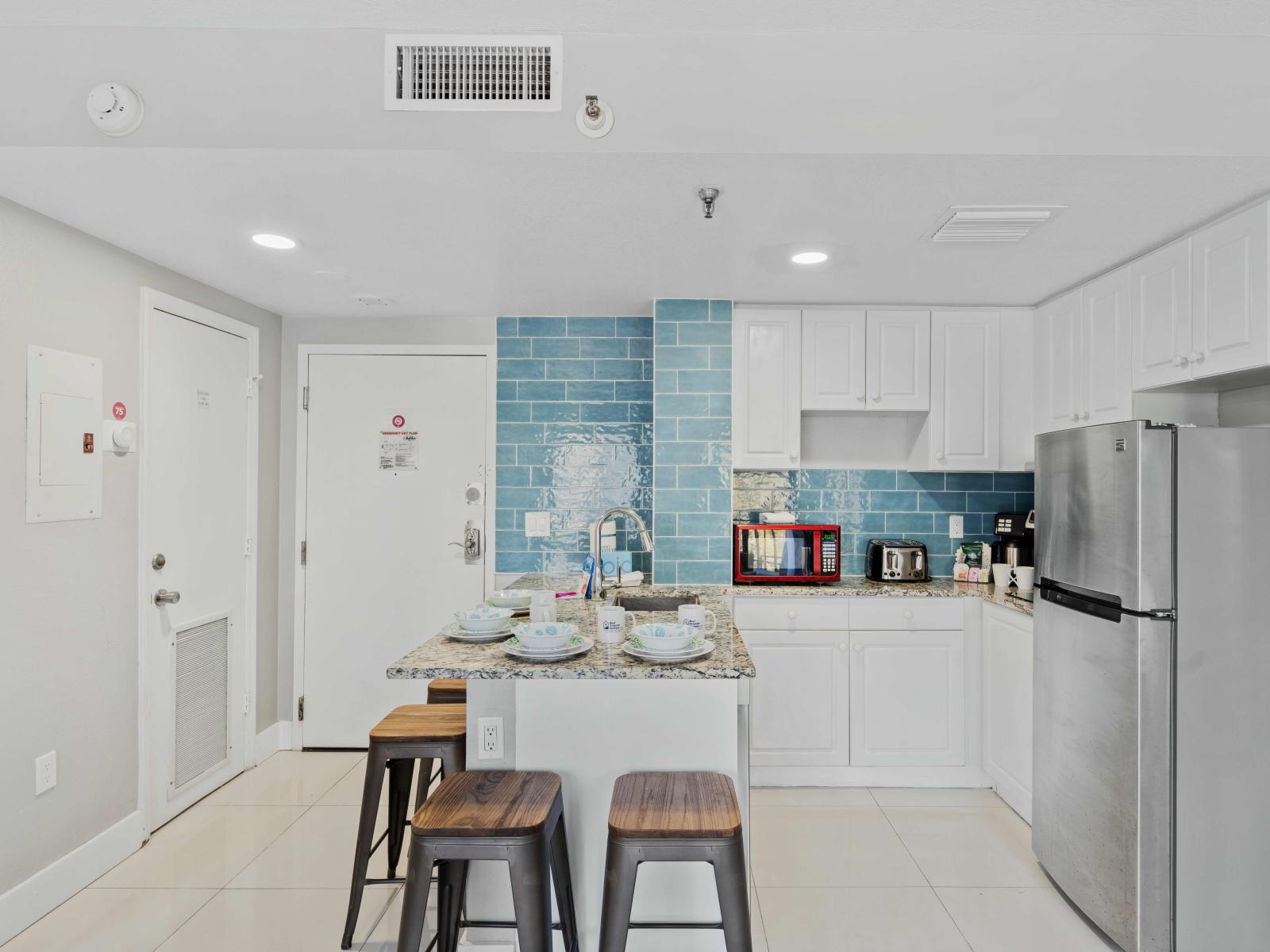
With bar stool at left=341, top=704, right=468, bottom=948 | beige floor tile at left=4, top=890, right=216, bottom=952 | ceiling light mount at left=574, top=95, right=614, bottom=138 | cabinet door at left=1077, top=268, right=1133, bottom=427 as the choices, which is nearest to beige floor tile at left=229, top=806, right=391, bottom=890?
beige floor tile at left=4, top=890, right=216, bottom=952

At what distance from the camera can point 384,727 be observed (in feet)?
7.63

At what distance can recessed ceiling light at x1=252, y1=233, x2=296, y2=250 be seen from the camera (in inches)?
106

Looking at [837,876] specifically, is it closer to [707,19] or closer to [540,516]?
[540,516]

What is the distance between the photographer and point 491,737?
2.11m

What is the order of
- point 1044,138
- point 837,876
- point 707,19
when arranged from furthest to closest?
point 837,876 → point 1044,138 → point 707,19

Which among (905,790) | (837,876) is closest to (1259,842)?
(837,876)

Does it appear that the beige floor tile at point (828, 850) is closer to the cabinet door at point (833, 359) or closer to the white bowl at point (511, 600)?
A: the white bowl at point (511, 600)

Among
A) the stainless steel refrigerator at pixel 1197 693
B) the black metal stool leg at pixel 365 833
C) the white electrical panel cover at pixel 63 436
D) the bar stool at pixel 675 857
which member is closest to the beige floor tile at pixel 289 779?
the black metal stool leg at pixel 365 833

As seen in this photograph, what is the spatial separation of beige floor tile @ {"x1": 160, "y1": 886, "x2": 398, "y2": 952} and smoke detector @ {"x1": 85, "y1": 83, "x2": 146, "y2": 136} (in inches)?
89.6

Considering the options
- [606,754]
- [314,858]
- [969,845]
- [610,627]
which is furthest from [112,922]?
[969,845]

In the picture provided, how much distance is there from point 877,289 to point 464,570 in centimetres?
246

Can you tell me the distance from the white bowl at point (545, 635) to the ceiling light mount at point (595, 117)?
1.25 meters

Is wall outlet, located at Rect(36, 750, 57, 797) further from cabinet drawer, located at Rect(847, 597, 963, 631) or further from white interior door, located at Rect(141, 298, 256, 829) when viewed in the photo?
cabinet drawer, located at Rect(847, 597, 963, 631)

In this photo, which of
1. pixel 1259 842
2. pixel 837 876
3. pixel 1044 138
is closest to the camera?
pixel 1044 138
